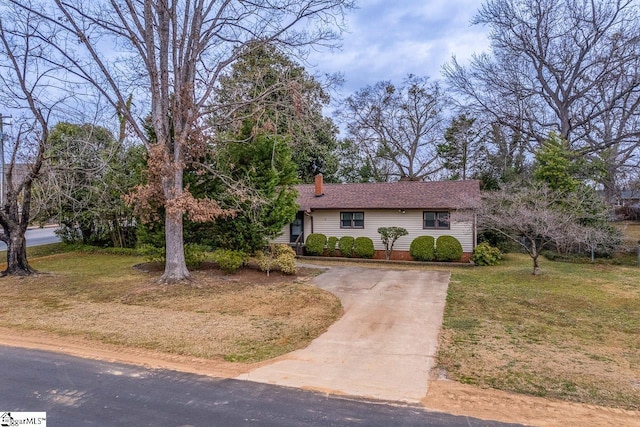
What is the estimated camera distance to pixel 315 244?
1809 centimetres

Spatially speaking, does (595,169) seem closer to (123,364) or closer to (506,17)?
(506,17)

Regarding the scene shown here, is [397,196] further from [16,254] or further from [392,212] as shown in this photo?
[16,254]

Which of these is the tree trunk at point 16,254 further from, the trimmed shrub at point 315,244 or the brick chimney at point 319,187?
the brick chimney at point 319,187

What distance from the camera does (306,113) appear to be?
11.3 meters

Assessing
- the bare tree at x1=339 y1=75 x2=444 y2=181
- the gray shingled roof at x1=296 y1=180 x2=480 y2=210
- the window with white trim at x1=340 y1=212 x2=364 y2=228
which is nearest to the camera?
the gray shingled roof at x1=296 y1=180 x2=480 y2=210

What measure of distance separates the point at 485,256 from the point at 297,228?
906cm

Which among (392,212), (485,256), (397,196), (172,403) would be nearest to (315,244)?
(392,212)

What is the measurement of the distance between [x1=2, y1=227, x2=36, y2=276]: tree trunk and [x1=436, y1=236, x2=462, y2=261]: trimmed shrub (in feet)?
50.8

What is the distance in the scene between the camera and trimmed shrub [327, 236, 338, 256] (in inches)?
715

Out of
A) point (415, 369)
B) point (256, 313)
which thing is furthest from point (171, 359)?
point (415, 369)

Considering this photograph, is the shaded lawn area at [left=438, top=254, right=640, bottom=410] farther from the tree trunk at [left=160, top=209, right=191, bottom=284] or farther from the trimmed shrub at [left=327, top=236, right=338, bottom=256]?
the tree trunk at [left=160, top=209, right=191, bottom=284]

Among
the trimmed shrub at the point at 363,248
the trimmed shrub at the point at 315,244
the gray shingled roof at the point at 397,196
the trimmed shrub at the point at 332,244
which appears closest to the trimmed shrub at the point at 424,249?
the gray shingled roof at the point at 397,196

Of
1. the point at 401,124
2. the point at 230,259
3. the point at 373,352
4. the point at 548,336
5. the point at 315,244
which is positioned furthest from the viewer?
the point at 401,124

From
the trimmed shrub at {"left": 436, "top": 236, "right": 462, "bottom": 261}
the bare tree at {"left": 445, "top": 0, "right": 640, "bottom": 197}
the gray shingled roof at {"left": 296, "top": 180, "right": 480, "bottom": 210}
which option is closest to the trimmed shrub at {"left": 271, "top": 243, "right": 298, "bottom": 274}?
the gray shingled roof at {"left": 296, "top": 180, "right": 480, "bottom": 210}
